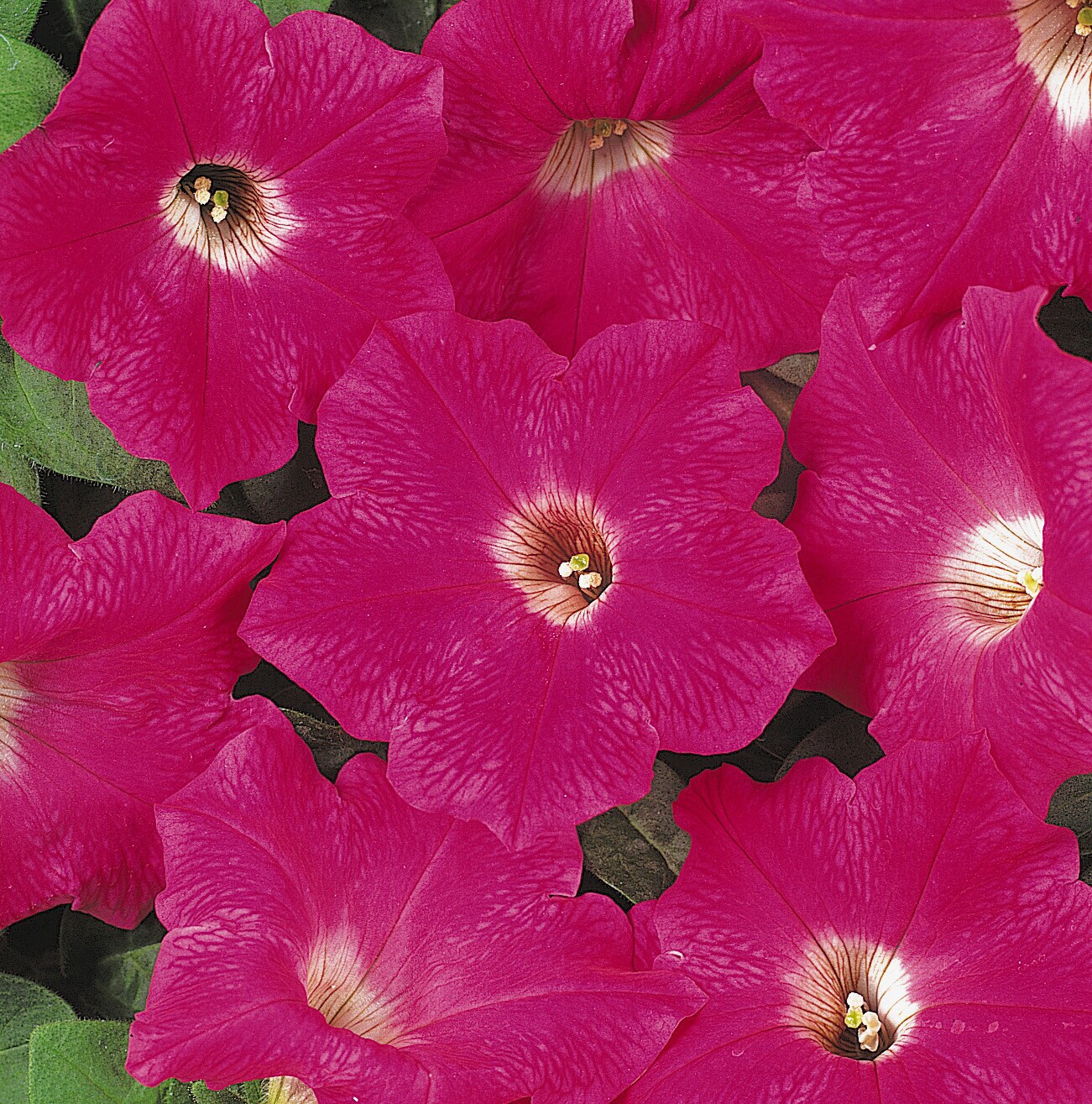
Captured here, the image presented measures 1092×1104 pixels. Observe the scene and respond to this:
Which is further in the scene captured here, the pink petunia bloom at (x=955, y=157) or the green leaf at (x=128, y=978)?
the green leaf at (x=128, y=978)

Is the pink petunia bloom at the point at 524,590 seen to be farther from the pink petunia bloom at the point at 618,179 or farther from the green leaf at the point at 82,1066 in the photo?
the green leaf at the point at 82,1066

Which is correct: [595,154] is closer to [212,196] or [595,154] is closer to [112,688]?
[212,196]

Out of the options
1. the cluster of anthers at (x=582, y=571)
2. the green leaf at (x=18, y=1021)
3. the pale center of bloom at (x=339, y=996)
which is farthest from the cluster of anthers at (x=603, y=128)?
the green leaf at (x=18, y=1021)

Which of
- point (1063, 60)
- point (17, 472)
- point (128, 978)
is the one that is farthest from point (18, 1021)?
point (1063, 60)

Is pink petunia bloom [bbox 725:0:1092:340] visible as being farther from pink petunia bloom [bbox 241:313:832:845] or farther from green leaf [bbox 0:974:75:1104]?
green leaf [bbox 0:974:75:1104]

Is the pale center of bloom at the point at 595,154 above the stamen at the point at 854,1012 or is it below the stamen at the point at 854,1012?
above

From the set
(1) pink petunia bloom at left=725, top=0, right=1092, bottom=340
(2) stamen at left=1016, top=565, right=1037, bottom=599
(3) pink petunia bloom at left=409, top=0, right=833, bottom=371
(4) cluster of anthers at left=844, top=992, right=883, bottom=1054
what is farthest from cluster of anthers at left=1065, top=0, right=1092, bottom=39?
(4) cluster of anthers at left=844, top=992, right=883, bottom=1054
